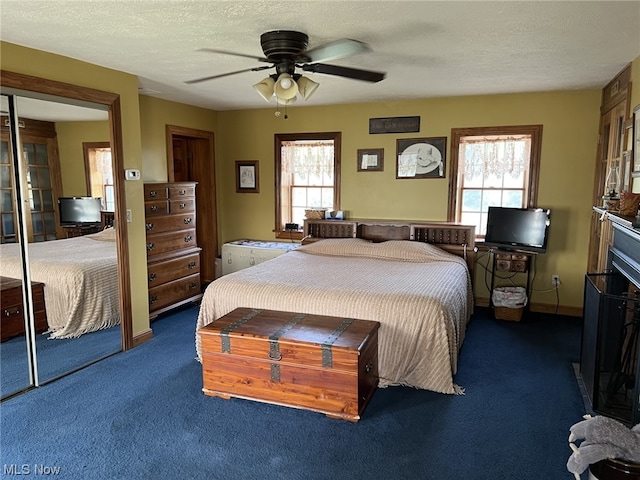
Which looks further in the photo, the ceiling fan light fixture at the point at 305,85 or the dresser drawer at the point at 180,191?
the dresser drawer at the point at 180,191

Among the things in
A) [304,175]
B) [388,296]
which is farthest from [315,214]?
[388,296]

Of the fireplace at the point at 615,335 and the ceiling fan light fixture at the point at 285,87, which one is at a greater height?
the ceiling fan light fixture at the point at 285,87

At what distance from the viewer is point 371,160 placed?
18.4 ft

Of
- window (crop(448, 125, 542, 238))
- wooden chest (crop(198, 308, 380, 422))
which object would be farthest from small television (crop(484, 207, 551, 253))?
wooden chest (crop(198, 308, 380, 422))

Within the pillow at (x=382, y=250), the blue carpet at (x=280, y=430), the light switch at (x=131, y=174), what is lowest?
the blue carpet at (x=280, y=430)

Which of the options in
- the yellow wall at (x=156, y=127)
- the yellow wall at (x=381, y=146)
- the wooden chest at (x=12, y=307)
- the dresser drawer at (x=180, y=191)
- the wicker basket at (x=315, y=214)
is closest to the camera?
the wooden chest at (x=12, y=307)

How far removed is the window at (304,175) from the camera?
5.86 meters

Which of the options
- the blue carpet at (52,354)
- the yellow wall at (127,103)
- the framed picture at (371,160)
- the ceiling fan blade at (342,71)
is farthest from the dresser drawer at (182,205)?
the ceiling fan blade at (342,71)

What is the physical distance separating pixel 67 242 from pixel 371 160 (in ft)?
11.4

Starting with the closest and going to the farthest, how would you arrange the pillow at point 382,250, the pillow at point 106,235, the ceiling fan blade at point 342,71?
the ceiling fan blade at point 342,71 → the pillow at point 106,235 → the pillow at point 382,250

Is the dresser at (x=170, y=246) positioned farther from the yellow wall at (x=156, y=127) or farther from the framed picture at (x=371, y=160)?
the framed picture at (x=371, y=160)

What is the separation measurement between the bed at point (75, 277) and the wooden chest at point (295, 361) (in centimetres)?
133

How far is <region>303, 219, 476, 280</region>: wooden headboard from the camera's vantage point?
16.6ft

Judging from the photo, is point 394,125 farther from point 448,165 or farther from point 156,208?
point 156,208
